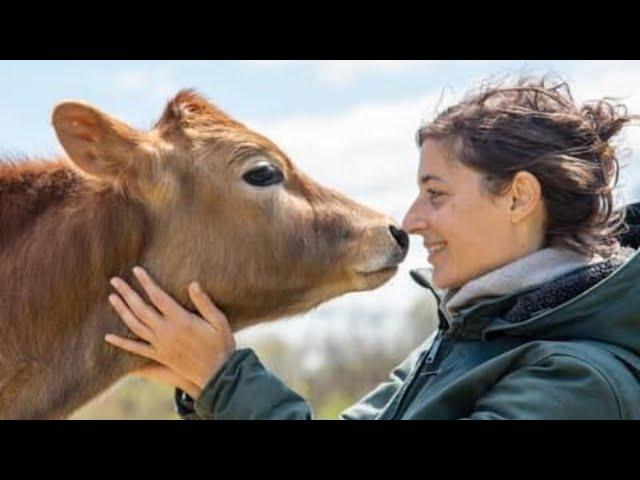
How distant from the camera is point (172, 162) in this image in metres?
4.77

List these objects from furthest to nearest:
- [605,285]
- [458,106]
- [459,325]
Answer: [458,106] → [459,325] → [605,285]

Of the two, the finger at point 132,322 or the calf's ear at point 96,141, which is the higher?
the calf's ear at point 96,141

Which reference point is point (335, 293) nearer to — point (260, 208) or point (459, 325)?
point (260, 208)

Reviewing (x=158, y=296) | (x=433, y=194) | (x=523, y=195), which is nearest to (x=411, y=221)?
(x=433, y=194)

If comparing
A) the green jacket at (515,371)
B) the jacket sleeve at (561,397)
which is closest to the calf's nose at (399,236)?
the green jacket at (515,371)

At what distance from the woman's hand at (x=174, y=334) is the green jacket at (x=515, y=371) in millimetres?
200

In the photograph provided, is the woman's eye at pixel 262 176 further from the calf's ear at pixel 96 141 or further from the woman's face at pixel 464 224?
the woman's face at pixel 464 224

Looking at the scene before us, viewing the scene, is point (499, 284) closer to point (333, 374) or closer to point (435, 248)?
point (435, 248)

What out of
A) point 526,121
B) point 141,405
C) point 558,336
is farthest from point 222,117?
point 141,405

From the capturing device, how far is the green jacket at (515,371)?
134 inches

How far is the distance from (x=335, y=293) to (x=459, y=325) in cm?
102

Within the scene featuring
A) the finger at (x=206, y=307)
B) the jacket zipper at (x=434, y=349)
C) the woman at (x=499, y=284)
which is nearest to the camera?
the woman at (x=499, y=284)

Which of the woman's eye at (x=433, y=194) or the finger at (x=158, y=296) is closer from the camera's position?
the woman's eye at (x=433, y=194)

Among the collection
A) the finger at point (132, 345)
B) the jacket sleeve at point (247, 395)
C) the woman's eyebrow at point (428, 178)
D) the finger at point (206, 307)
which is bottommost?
the finger at point (132, 345)
